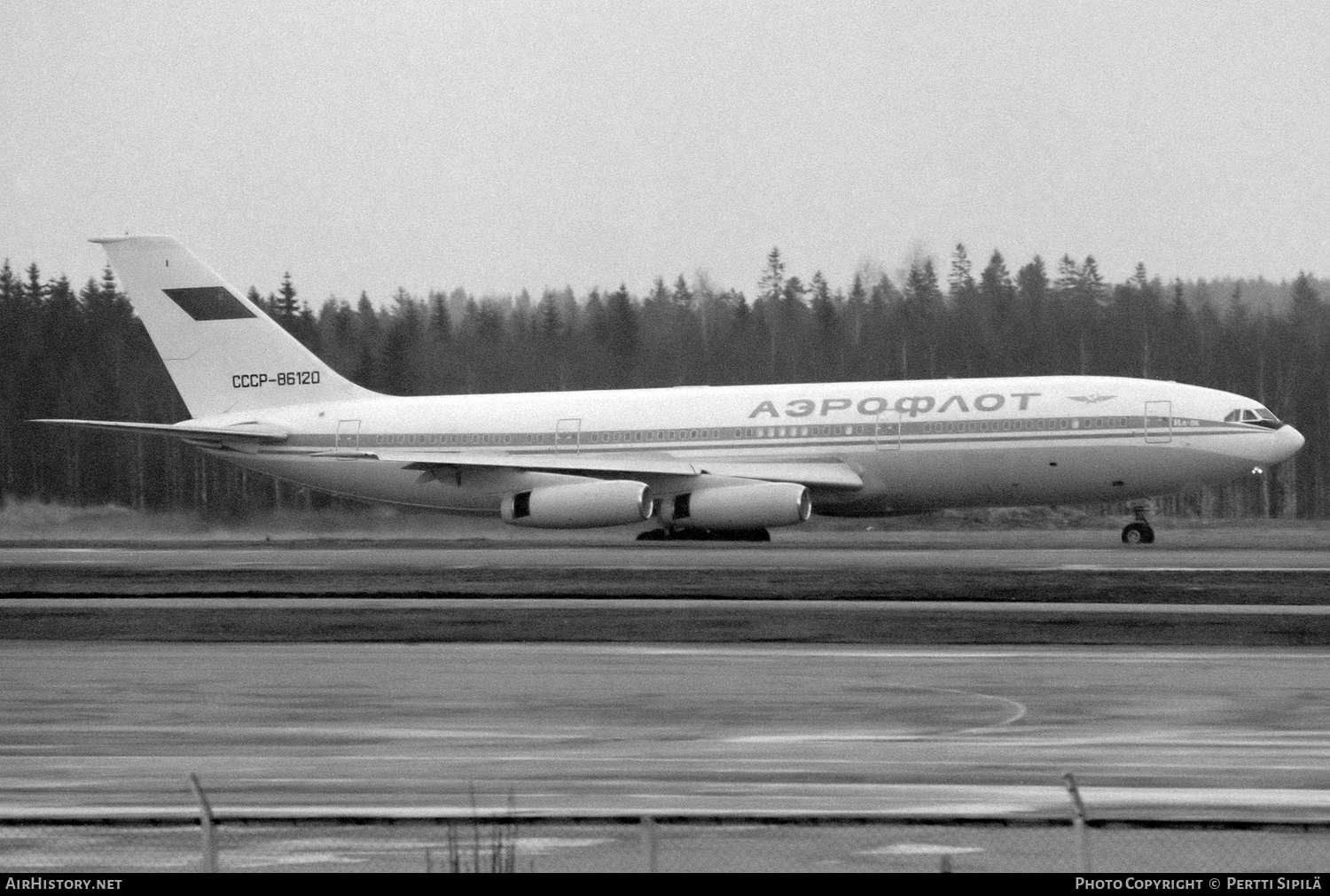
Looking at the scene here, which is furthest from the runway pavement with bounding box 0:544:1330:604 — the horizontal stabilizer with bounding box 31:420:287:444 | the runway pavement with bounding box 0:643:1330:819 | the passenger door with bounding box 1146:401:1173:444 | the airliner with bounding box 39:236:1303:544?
the runway pavement with bounding box 0:643:1330:819

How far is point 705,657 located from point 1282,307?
112 metres

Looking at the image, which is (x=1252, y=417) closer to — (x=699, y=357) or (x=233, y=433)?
(x=233, y=433)

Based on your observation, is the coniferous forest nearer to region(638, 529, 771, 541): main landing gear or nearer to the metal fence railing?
region(638, 529, 771, 541): main landing gear

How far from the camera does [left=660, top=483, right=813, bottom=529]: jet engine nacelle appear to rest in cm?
4150

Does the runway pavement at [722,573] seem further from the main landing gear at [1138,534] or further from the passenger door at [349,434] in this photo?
the passenger door at [349,434]

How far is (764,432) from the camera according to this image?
44000mm

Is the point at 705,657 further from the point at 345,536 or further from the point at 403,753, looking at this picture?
the point at 345,536

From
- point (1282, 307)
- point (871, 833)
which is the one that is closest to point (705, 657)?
point (871, 833)

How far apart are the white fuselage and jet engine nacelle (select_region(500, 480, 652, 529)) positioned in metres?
1.18

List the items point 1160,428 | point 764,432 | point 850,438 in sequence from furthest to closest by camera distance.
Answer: point 764,432, point 850,438, point 1160,428

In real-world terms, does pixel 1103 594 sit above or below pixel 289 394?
below

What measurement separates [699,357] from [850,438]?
44921 mm

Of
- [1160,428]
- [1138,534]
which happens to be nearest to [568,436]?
[1138,534]

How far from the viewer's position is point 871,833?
1012 centimetres
